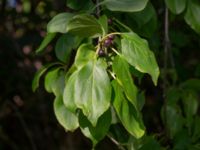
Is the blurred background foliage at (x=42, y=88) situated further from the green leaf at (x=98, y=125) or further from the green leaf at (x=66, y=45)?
the green leaf at (x=98, y=125)

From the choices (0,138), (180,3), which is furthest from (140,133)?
(0,138)

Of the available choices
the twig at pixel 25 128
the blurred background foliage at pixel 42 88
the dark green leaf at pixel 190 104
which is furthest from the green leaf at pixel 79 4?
the twig at pixel 25 128

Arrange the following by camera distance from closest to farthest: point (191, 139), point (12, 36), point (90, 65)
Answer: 1. point (90, 65)
2. point (191, 139)
3. point (12, 36)

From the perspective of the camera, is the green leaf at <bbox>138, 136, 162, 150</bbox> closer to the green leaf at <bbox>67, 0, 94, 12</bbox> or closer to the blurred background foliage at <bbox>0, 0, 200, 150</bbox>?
the blurred background foliage at <bbox>0, 0, 200, 150</bbox>

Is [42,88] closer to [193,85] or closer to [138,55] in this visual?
[193,85]

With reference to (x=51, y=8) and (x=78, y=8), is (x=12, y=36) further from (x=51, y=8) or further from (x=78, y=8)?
(x=78, y=8)

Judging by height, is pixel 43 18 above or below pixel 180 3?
below
